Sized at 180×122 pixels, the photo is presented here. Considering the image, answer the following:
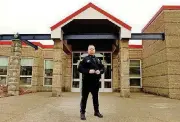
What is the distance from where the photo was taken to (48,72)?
782 inches

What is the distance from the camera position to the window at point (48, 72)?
19808mm

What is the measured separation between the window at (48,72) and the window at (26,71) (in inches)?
61.9

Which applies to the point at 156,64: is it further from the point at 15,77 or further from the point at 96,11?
the point at 15,77

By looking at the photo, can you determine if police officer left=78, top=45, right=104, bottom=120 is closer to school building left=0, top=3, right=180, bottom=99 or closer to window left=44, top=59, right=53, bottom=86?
school building left=0, top=3, right=180, bottom=99

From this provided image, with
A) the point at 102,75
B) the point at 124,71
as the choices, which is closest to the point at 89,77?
the point at 124,71

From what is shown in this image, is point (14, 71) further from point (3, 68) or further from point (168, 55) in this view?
point (168, 55)

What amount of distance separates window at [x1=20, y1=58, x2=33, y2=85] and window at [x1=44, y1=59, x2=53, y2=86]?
5.16 ft

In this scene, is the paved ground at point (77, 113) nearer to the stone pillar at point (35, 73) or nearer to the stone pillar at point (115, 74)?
the stone pillar at point (115, 74)

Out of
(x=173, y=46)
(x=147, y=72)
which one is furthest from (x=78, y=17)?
(x=147, y=72)

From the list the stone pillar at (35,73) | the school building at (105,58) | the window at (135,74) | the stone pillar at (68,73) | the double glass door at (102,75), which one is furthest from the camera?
the window at (135,74)

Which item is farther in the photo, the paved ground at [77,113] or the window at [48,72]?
the window at [48,72]

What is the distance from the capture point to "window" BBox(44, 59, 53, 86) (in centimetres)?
1981

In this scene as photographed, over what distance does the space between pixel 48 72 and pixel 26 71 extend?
2105 mm

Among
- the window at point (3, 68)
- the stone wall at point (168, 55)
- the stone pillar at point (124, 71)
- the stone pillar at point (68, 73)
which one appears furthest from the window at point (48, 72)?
the stone wall at point (168, 55)
